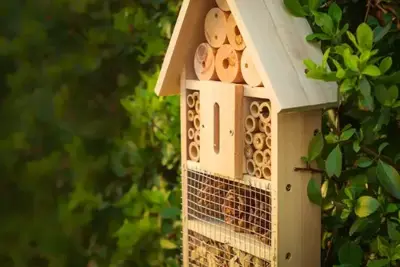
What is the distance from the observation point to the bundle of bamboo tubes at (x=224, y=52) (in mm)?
1018

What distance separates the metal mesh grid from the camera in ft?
3.49

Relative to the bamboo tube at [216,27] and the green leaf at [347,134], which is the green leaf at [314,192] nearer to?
the green leaf at [347,134]

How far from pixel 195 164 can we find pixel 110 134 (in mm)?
712

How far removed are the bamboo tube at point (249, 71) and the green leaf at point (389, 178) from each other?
8.5 inches

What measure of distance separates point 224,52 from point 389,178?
1.05ft

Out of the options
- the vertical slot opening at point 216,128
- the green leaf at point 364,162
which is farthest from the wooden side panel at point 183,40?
the green leaf at point 364,162

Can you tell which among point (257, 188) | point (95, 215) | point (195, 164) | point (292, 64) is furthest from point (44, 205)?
point (292, 64)

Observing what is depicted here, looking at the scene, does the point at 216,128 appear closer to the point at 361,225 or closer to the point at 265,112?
the point at 265,112

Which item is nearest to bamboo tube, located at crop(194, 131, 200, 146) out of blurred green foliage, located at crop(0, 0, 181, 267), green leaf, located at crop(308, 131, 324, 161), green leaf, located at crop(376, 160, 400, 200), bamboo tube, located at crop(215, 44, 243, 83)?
bamboo tube, located at crop(215, 44, 243, 83)

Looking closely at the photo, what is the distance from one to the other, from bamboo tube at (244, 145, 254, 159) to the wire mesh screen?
0.16ft

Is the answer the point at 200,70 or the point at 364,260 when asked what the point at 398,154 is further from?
the point at 200,70

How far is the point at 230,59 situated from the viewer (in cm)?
105

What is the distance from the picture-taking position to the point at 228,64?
3.47 ft

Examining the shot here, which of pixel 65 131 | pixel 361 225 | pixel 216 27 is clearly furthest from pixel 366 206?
pixel 65 131
